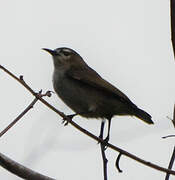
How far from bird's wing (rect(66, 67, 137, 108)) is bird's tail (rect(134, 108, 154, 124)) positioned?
83 mm

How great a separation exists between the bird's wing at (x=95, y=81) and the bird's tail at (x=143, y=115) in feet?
0.27

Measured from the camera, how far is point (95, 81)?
5.62 meters

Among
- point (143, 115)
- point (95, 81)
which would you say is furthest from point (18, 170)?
point (95, 81)

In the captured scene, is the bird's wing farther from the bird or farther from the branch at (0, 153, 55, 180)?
the branch at (0, 153, 55, 180)

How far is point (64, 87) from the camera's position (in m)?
5.53

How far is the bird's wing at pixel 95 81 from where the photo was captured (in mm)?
5265

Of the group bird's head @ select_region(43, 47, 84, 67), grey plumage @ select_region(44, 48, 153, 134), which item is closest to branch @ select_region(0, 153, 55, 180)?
grey plumage @ select_region(44, 48, 153, 134)

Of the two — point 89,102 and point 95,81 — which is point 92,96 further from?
point 95,81

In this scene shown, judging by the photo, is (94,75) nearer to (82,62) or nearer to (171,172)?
(82,62)

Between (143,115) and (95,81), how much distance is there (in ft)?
2.90

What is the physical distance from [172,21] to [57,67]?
402cm

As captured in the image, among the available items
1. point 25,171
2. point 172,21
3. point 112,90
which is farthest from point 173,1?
point 112,90

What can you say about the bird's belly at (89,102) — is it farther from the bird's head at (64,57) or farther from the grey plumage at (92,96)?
the bird's head at (64,57)

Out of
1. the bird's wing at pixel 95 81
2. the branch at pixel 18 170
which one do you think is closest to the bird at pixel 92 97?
the bird's wing at pixel 95 81
